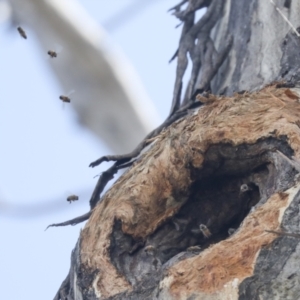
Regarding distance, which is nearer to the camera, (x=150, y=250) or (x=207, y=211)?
(x=150, y=250)

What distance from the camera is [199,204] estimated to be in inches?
56.7

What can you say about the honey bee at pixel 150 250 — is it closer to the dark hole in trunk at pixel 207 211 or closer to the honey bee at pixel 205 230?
the dark hole in trunk at pixel 207 211

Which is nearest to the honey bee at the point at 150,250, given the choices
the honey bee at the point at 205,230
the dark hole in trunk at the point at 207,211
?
the dark hole in trunk at the point at 207,211

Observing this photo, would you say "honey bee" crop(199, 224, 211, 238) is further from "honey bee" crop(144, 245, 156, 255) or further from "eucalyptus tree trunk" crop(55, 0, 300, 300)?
"honey bee" crop(144, 245, 156, 255)

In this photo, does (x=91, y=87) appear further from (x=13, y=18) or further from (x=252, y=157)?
(x=252, y=157)

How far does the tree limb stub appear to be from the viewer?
1089mm

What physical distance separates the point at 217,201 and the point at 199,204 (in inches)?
1.5

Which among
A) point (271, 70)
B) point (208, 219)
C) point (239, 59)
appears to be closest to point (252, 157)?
point (208, 219)

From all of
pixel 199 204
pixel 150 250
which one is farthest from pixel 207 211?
pixel 150 250

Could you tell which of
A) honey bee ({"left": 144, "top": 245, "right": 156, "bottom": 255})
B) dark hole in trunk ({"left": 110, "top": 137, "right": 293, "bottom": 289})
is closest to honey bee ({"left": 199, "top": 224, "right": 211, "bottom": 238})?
dark hole in trunk ({"left": 110, "top": 137, "right": 293, "bottom": 289})

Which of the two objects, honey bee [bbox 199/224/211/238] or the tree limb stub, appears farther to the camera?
honey bee [bbox 199/224/211/238]

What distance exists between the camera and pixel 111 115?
9.16 feet

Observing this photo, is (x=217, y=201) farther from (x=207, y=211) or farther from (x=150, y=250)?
(x=150, y=250)

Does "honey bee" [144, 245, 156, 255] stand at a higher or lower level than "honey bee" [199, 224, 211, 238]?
higher
